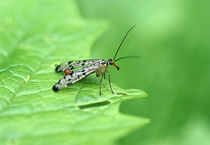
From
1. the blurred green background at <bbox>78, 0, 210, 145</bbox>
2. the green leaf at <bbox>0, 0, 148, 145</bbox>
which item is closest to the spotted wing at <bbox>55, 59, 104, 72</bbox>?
the green leaf at <bbox>0, 0, 148, 145</bbox>

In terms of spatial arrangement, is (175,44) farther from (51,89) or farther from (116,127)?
(116,127)

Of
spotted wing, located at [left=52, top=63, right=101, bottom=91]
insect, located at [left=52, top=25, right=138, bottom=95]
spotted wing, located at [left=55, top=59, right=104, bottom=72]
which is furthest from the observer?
spotted wing, located at [left=55, top=59, right=104, bottom=72]

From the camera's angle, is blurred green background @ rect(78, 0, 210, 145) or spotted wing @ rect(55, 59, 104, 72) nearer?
spotted wing @ rect(55, 59, 104, 72)

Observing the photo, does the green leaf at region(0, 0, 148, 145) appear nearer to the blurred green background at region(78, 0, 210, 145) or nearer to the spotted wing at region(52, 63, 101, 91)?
the spotted wing at region(52, 63, 101, 91)

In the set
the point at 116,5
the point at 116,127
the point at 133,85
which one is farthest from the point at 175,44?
the point at 116,127

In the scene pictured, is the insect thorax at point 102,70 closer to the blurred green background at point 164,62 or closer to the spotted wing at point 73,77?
the spotted wing at point 73,77

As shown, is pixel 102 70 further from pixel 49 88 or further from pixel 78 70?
pixel 49 88

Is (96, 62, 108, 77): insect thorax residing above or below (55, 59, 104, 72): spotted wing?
below
